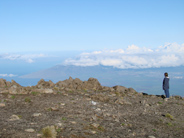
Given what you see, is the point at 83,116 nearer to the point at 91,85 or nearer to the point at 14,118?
the point at 14,118

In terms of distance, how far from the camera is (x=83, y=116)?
16.5 m

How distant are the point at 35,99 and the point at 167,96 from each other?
1762 centimetres

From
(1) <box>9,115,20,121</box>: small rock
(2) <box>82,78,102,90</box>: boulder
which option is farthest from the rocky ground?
(2) <box>82,78,102,90</box>: boulder

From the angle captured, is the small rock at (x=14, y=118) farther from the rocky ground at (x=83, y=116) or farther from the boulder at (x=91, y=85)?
the boulder at (x=91, y=85)

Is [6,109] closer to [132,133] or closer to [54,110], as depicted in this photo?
[54,110]

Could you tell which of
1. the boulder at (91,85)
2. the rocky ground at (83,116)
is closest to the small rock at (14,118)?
the rocky ground at (83,116)

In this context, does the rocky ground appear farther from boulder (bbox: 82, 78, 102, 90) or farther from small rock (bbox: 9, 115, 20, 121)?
boulder (bbox: 82, 78, 102, 90)

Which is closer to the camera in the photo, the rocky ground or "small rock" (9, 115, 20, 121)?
the rocky ground

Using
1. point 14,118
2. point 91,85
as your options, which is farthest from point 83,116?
point 91,85

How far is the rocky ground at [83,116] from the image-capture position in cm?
1248

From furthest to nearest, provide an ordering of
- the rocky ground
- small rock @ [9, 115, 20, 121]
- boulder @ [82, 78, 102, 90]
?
boulder @ [82, 78, 102, 90] → small rock @ [9, 115, 20, 121] → the rocky ground

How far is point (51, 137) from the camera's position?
11.1 meters

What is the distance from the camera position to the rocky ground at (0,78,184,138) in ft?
41.0

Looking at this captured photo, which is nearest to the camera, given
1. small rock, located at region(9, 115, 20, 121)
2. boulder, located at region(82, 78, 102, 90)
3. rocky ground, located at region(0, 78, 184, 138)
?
rocky ground, located at region(0, 78, 184, 138)
